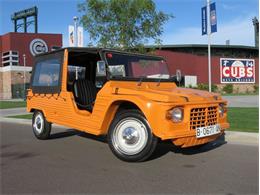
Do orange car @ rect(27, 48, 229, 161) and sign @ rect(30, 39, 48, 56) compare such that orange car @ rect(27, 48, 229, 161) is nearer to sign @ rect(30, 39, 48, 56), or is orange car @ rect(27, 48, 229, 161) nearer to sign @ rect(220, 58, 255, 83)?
sign @ rect(30, 39, 48, 56)

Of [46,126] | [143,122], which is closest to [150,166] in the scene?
[143,122]

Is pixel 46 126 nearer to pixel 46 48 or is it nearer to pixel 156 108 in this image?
pixel 156 108

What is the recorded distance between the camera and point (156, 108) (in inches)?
252

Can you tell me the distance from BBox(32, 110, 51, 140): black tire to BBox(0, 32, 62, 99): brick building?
124ft

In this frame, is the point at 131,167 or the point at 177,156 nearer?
the point at 131,167

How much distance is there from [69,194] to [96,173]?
1.12 meters

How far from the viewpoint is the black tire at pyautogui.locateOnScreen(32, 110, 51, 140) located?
957cm

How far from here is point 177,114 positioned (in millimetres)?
6469

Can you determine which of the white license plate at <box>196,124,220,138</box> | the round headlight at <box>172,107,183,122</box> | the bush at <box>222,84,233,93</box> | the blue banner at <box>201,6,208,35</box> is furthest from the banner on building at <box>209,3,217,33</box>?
the bush at <box>222,84,233,93</box>

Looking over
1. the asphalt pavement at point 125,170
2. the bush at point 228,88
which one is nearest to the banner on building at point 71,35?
the asphalt pavement at point 125,170

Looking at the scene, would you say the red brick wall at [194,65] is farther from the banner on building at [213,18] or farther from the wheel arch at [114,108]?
the wheel arch at [114,108]

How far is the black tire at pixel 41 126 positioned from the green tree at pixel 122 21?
5740 mm

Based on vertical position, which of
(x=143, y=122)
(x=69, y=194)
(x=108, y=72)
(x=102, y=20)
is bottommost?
(x=69, y=194)

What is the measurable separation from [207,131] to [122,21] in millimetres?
8578
